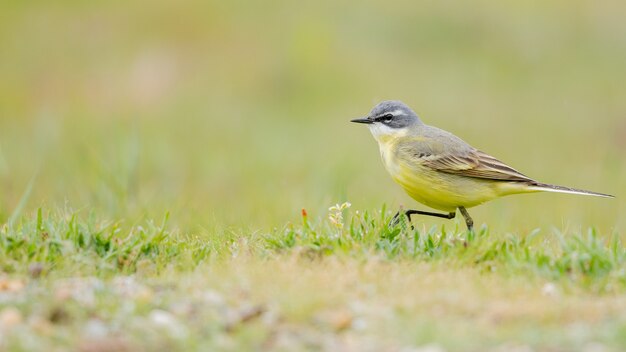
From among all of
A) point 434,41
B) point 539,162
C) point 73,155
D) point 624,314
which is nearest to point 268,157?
point 73,155

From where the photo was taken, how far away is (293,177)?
13680 mm

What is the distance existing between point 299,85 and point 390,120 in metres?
8.64

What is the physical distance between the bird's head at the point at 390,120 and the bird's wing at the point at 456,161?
471 mm

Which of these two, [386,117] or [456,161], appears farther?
[386,117]

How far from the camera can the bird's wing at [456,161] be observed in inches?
356

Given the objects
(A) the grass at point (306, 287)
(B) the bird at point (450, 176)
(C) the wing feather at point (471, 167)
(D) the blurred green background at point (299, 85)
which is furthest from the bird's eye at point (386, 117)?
(D) the blurred green background at point (299, 85)

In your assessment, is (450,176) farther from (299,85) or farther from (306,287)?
(299,85)

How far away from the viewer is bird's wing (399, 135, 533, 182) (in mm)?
9055

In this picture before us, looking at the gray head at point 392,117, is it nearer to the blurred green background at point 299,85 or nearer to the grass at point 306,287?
the grass at point 306,287

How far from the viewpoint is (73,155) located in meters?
13.7

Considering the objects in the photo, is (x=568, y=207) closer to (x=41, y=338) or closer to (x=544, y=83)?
(x=544, y=83)

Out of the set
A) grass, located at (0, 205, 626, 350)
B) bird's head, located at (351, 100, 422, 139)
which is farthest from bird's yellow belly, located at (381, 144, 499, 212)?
grass, located at (0, 205, 626, 350)

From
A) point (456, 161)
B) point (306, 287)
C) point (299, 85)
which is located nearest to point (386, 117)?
point (456, 161)

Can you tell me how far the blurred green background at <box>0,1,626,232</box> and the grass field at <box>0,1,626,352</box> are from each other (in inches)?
1.7
